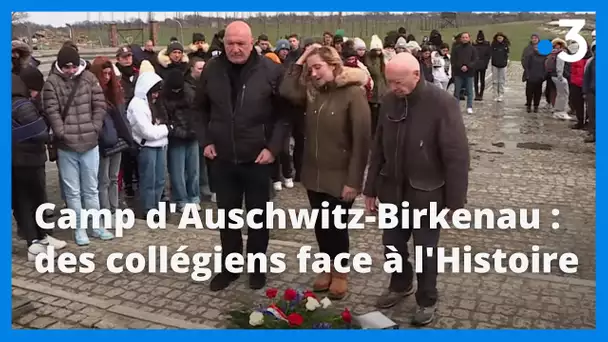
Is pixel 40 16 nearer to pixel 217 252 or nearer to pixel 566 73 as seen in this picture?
pixel 217 252

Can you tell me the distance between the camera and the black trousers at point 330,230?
15.4 feet

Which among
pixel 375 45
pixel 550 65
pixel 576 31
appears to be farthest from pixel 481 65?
pixel 576 31

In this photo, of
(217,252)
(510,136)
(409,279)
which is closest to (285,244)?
(217,252)

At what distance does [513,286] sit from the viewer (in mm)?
4922

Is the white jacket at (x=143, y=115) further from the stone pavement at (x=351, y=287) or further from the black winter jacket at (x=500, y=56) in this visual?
the black winter jacket at (x=500, y=56)

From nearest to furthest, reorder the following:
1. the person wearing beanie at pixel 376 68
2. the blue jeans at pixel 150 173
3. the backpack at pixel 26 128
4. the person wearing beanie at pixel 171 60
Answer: the backpack at pixel 26 128 → the blue jeans at pixel 150 173 → the person wearing beanie at pixel 171 60 → the person wearing beanie at pixel 376 68

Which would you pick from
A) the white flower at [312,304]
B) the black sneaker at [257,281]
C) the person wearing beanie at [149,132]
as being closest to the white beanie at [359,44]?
the person wearing beanie at [149,132]

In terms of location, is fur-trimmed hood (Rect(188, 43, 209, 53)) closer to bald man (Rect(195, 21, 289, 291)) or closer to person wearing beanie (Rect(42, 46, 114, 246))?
person wearing beanie (Rect(42, 46, 114, 246))

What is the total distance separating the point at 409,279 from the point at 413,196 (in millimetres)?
786

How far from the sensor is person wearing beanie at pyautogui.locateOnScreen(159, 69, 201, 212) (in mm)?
6820

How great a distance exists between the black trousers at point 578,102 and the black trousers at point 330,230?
9358mm

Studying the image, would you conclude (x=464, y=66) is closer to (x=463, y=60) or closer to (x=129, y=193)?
(x=463, y=60)

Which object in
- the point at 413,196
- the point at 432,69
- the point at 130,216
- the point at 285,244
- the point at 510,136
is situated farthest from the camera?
the point at 432,69

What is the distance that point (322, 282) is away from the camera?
16.2 ft
